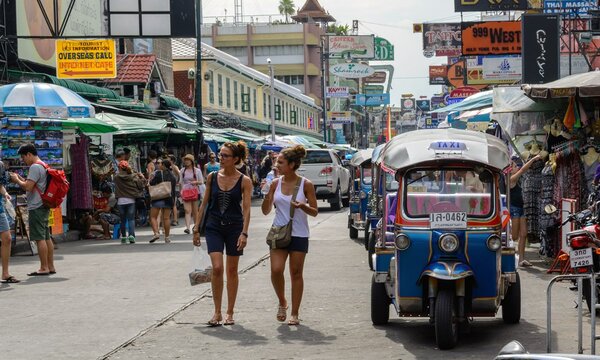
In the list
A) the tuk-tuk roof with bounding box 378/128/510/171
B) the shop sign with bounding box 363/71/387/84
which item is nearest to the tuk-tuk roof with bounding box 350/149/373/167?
the tuk-tuk roof with bounding box 378/128/510/171

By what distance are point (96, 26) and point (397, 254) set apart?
25063 mm

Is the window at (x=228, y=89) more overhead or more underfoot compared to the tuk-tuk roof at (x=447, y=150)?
more overhead

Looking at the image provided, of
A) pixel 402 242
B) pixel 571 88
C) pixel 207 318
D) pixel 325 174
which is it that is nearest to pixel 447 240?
pixel 402 242

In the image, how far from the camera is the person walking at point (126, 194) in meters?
21.2

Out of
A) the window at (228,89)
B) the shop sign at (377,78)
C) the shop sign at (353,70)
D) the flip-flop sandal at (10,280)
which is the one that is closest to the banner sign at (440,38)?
the window at (228,89)

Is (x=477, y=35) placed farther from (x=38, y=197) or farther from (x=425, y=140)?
(x=425, y=140)

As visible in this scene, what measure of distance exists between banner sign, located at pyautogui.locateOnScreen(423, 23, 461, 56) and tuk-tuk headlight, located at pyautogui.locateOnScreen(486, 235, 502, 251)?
125ft

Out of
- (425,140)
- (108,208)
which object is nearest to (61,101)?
(108,208)

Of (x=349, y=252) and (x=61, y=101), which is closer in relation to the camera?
(x=349, y=252)

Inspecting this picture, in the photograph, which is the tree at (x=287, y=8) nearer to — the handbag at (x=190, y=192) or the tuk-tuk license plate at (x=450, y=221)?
the handbag at (x=190, y=192)

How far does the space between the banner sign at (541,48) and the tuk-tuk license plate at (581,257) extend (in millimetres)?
17495

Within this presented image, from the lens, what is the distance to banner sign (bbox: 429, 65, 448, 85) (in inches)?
3423

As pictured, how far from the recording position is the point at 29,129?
2120 cm

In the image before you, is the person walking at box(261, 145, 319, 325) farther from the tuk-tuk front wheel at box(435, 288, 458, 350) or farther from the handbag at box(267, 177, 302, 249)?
the tuk-tuk front wheel at box(435, 288, 458, 350)
